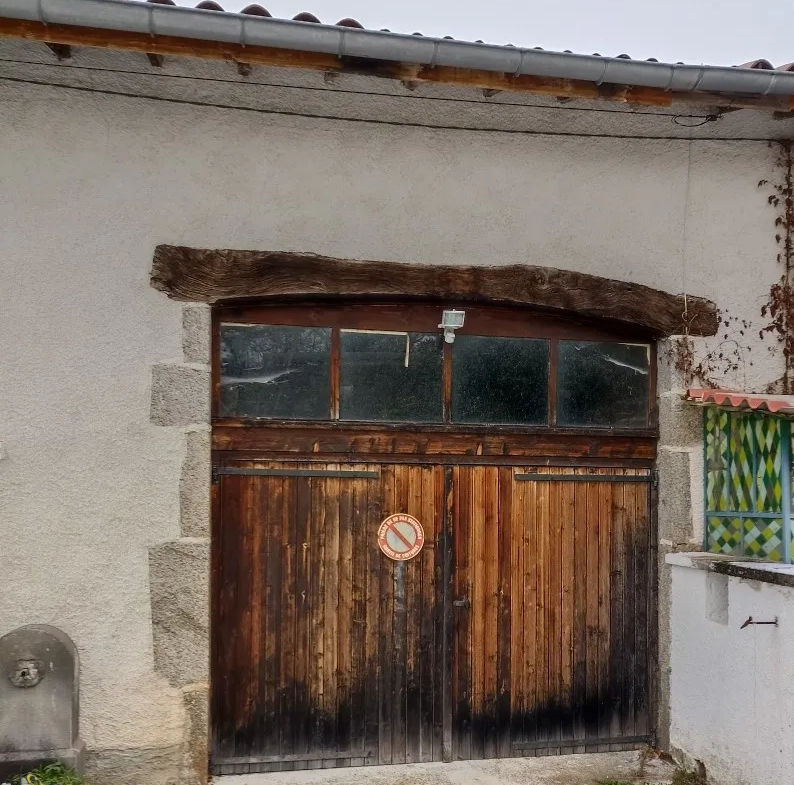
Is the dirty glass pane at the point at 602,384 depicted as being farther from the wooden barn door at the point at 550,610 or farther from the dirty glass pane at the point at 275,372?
the dirty glass pane at the point at 275,372

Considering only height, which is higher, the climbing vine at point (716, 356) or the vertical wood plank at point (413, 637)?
the climbing vine at point (716, 356)

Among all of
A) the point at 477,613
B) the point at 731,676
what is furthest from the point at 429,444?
the point at 731,676

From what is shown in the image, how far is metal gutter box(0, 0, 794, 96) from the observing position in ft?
10.2

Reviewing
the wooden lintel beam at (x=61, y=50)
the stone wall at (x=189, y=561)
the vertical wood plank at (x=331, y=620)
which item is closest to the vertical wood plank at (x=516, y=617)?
the vertical wood plank at (x=331, y=620)

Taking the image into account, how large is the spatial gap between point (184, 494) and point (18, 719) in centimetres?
125

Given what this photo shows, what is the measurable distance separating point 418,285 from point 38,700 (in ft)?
9.05

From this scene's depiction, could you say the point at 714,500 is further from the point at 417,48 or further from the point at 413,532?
the point at 417,48

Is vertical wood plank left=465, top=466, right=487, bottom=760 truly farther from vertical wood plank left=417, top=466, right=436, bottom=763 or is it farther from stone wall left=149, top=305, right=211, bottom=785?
stone wall left=149, top=305, right=211, bottom=785

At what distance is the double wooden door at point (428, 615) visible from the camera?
160 inches

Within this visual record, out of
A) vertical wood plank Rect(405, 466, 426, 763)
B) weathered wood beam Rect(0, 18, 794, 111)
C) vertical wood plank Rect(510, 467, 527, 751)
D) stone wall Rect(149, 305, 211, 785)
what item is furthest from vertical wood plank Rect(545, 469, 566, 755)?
weathered wood beam Rect(0, 18, 794, 111)

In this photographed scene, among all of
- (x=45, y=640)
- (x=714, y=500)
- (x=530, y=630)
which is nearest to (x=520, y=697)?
(x=530, y=630)

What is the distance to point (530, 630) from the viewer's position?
435 cm

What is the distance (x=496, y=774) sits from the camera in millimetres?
4117

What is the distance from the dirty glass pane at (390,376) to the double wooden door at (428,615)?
30cm
